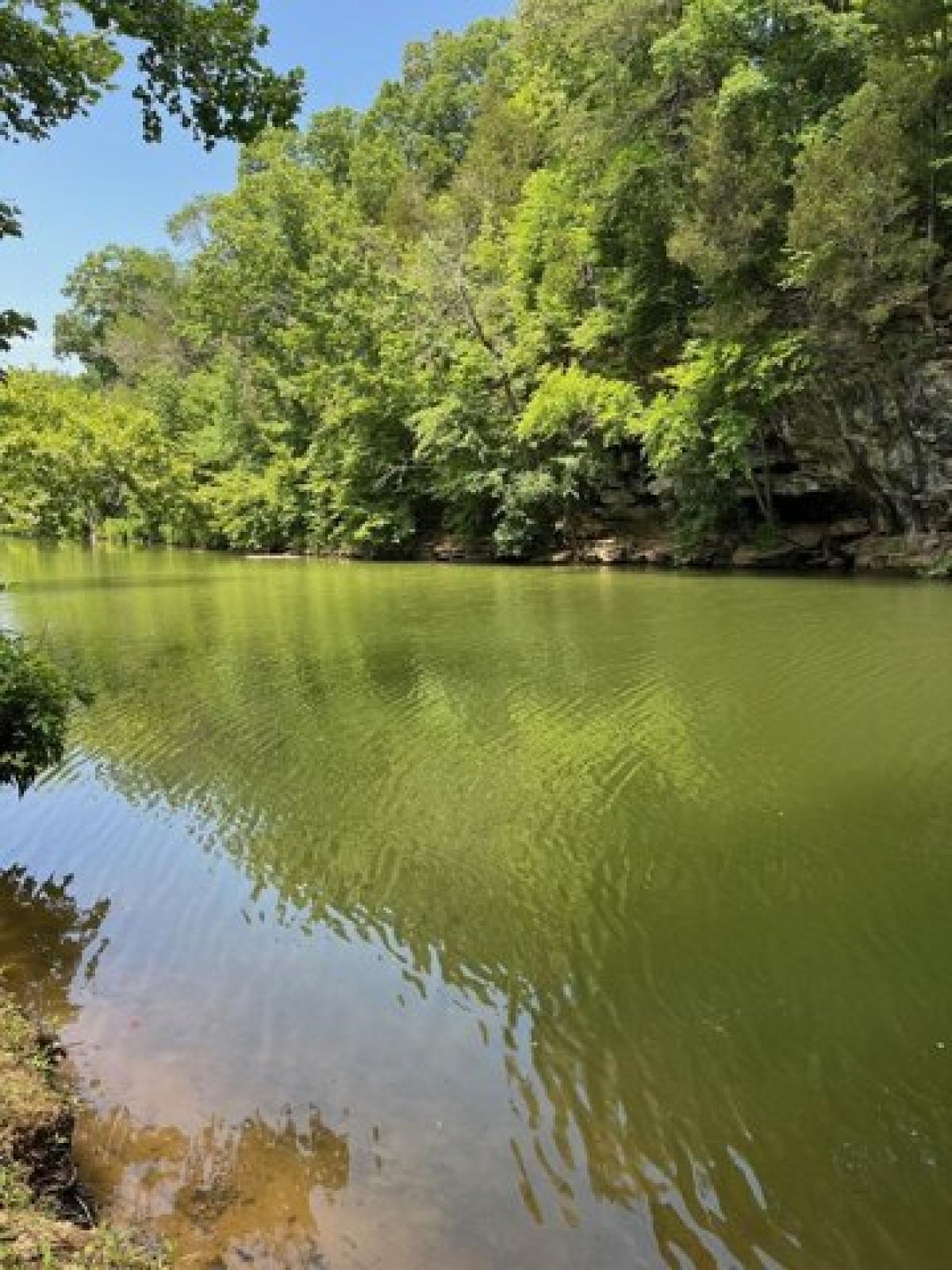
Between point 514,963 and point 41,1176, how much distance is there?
9.69ft

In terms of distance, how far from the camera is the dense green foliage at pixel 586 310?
2253 cm

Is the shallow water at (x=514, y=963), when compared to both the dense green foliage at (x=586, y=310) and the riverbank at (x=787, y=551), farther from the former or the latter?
the dense green foliage at (x=586, y=310)

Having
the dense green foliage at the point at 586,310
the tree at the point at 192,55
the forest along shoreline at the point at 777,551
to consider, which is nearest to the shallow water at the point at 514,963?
the tree at the point at 192,55

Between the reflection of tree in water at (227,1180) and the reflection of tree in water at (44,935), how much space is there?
145 cm

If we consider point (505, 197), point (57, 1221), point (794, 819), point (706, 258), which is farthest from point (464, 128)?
point (57, 1221)

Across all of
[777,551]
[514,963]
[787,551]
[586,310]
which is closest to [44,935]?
[514,963]

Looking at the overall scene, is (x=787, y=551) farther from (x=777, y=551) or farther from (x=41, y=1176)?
(x=41, y=1176)

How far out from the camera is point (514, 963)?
5859 millimetres

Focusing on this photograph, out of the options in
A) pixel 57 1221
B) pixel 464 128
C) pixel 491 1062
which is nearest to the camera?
pixel 57 1221

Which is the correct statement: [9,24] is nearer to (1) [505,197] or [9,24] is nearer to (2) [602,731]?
(2) [602,731]

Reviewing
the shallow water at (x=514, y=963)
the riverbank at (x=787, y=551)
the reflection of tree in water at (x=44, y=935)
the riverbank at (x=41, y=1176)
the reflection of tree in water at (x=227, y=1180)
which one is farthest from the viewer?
the riverbank at (x=787, y=551)

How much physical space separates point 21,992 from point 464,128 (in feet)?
206

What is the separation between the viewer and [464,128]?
59.6 meters

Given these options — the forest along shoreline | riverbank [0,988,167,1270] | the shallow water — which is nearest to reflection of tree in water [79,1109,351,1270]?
the shallow water
